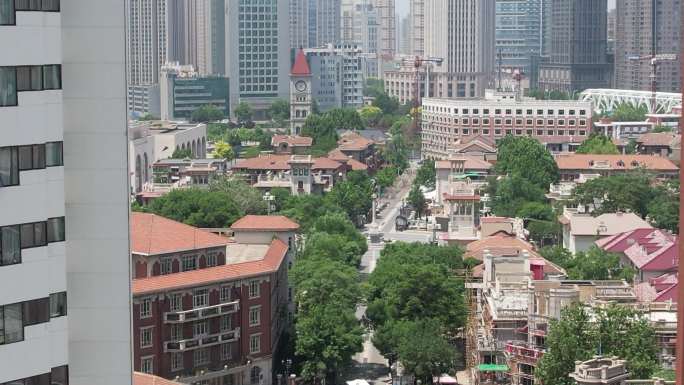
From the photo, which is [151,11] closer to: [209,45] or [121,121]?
[209,45]

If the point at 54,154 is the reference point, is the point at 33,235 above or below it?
below

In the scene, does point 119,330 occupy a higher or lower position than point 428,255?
higher

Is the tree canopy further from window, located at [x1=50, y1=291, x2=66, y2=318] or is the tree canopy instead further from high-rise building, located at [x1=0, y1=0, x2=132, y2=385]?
window, located at [x1=50, y1=291, x2=66, y2=318]

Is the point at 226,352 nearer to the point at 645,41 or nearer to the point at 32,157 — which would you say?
the point at 32,157

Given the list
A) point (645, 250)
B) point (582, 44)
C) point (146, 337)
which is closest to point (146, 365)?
point (146, 337)

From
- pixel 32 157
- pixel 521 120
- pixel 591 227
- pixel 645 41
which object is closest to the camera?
pixel 32 157

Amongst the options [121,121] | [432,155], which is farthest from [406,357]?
[432,155]
